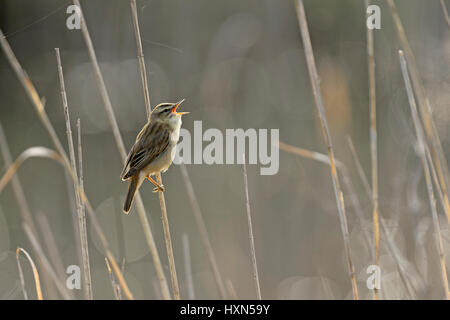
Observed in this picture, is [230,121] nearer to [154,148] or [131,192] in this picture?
[154,148]

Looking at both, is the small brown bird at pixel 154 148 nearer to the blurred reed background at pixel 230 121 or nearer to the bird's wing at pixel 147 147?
the bird's wing at pixel 147 147

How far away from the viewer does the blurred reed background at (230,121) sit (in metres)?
3.96

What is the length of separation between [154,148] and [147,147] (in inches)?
1.9

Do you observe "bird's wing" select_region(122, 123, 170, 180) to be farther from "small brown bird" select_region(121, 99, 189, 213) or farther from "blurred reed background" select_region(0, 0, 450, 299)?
"blurred reed background" select_region(0, 0, 450, 299)

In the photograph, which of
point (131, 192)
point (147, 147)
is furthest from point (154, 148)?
point (131, 192)

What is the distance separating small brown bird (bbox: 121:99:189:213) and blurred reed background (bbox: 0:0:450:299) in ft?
5.14

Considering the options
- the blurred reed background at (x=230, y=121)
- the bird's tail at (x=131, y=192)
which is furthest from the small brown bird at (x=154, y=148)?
the blurred reed background at (x=230, y=121)

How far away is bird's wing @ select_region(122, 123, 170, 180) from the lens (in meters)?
2.14

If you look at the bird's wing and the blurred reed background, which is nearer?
the bird's wing

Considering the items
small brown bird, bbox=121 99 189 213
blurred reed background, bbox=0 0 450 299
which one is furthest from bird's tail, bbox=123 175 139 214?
blurred reed background, bbox=0 0 450 299

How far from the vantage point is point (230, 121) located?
4.38 meters

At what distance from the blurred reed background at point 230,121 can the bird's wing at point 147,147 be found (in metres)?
1.58
